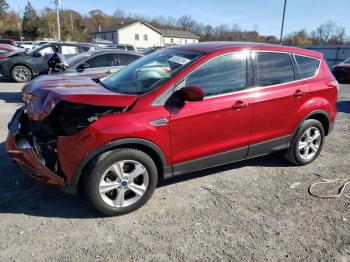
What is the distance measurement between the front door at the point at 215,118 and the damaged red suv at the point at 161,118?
12 mm

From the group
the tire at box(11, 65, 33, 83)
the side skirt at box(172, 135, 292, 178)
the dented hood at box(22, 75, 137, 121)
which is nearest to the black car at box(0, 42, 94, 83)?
the tire at box(11, 65, 33, 83)

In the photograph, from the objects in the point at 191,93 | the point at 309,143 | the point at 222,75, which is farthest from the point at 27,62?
the point at 309,143

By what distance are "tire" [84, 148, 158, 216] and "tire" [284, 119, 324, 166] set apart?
2314 millimetres

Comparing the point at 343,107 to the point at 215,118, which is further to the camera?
the point at 343,107

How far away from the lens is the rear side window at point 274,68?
434 cm

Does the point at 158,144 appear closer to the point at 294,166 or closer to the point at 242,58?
the point at 242,58

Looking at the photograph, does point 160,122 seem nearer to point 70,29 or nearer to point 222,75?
point 222,75

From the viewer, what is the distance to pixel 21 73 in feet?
43.6

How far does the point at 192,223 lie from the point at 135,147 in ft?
3.32

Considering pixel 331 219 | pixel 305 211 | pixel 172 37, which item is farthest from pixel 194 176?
pixel 172 37

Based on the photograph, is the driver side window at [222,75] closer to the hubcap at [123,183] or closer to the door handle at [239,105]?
the door handle at [239,105]

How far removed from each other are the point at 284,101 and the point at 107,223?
9.07 feet

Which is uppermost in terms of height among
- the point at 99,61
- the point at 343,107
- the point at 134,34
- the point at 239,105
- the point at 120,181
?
the point at 134,34

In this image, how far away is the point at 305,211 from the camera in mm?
3828
